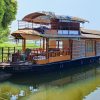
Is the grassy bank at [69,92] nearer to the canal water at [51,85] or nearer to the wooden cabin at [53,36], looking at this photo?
the canal water at [51,85]

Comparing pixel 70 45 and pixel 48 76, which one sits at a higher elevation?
pixel 70 45

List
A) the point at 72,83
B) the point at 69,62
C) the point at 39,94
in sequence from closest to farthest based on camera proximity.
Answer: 1. the point at 39,94
2. the point at 72,83
3. the point at 69,62

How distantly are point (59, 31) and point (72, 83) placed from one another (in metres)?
4.79

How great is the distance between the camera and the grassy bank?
14.9 m

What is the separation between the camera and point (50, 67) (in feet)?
68.4

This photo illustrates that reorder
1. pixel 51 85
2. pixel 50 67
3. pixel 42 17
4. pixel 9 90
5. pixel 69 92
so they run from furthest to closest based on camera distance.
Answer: pixel 42 17 < pixel 50 67 < pixel 51 85 < pixel 69 92 < pixel 9 90

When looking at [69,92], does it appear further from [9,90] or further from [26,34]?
[26,34]

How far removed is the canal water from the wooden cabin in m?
1.16

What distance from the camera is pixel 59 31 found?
22.2 meters

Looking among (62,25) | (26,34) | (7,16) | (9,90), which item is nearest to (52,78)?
(26,34)

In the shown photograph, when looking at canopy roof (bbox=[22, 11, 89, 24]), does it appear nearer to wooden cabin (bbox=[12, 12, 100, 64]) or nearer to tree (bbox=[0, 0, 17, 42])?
wooden cabin (bbox=[12, 12, 100, 64])

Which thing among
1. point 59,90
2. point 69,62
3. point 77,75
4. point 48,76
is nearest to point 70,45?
point 69,62

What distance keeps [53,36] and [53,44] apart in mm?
3884

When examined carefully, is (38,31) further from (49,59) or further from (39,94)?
(39,94)
